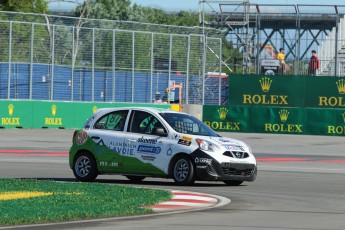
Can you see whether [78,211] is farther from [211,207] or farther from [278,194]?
[278,194]

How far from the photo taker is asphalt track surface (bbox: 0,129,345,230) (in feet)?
44.0

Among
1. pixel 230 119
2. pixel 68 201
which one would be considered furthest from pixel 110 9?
pixel 68 201

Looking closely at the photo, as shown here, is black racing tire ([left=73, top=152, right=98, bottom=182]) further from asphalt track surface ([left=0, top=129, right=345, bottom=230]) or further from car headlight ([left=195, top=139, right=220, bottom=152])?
car headlight ([left=195, top=139, right=220, bottom=152])

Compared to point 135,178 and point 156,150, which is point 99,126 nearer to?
point 135,178

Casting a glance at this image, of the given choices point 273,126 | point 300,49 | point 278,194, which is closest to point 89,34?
point 273,126

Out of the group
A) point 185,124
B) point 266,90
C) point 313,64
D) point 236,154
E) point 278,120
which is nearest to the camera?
point 236,154

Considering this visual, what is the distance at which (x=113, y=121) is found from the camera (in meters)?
21.1

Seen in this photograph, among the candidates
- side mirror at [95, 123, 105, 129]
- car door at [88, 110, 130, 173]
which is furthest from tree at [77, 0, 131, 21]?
car door at [88, 110, 130, 173]

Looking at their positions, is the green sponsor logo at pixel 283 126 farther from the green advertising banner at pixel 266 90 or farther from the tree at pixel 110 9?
the tree at pixel 110 9

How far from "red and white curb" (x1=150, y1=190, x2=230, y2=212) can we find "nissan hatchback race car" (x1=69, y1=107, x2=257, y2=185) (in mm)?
2027

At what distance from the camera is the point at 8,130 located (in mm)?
42188

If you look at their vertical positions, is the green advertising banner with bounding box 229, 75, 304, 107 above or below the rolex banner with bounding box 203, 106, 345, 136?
above

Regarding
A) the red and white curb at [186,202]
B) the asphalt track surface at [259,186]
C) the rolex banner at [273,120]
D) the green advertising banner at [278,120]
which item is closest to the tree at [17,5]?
the rolex banner at [273,120]

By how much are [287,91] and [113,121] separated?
93.1 feet
